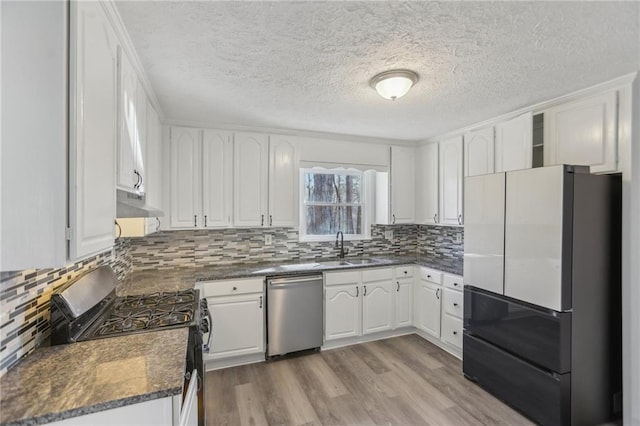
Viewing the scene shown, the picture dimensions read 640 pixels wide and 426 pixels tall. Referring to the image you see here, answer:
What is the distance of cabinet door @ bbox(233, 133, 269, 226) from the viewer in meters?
3.14

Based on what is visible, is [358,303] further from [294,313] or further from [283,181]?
[283,181]

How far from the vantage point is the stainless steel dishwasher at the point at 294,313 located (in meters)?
2.93

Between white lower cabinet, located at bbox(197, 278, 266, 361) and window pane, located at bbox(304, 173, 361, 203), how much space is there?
1.36 m

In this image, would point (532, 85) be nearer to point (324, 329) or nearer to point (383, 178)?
point (383, 178)

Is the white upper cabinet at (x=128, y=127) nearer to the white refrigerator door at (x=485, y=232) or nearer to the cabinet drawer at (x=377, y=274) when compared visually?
the cabinet drawer at (x=377, y=274)

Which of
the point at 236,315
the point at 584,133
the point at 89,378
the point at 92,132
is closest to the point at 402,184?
the point at 584,133

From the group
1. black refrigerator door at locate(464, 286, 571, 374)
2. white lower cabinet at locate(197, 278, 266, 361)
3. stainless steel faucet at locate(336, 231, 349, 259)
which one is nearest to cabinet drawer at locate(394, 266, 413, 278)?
stainless steel faucet at locate(336, 231, 349, 259)

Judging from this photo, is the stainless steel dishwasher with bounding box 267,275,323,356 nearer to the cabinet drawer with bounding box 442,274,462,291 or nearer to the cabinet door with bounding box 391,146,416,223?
the cabinet drawer with bounding box 442,274,462,291

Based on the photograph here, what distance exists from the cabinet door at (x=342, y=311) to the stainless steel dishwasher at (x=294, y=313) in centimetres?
10

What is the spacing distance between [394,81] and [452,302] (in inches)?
88.0

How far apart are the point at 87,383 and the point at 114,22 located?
4.83ft

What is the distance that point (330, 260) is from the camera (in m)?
3.68

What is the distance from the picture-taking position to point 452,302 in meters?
3.01

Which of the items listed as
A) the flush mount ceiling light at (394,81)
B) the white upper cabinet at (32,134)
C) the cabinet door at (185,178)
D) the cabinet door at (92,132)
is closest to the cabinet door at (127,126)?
the cabinet door at (92,132)
